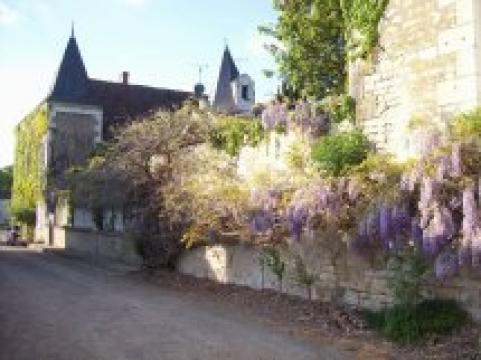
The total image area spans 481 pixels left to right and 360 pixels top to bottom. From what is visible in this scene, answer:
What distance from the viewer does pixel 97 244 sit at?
24.4 m

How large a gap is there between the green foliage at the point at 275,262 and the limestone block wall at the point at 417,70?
2342 mm

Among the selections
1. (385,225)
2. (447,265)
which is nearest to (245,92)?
(385,225)

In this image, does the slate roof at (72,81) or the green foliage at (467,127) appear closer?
the green foliage at (467,127)

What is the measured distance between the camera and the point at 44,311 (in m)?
10.8

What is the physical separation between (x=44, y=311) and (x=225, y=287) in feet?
12.5

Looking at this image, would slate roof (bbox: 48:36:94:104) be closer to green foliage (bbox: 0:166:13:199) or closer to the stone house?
the stone house

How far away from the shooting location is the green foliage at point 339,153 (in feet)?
36.9

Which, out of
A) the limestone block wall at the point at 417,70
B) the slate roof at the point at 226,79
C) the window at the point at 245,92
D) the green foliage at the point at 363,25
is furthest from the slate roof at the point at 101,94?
the limestone block wall at the point at 417,70

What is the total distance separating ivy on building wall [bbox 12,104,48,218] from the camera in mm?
36316

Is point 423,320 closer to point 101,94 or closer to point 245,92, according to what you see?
point 245,92

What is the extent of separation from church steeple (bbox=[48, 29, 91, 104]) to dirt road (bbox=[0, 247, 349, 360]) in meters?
22.2

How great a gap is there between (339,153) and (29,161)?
3018 cm

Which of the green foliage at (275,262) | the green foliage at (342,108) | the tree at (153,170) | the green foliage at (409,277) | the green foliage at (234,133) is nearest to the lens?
the green foliage at (409,277)

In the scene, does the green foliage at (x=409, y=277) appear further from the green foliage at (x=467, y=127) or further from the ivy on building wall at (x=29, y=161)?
the ivy on building wall at (x=29, y=161)
